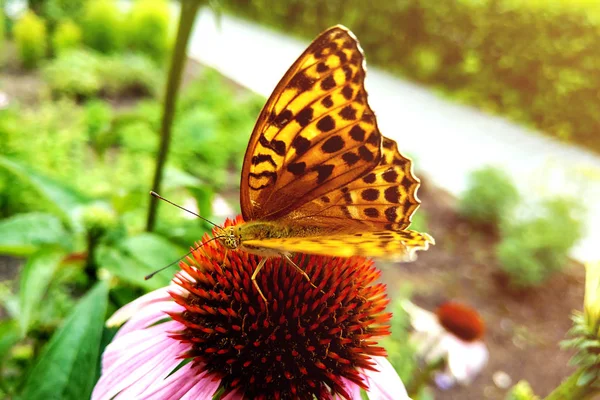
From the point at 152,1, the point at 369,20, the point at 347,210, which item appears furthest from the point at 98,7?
the point at 347,210

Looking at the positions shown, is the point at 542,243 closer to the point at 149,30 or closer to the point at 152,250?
the point at 152,250

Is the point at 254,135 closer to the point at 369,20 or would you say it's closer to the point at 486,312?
the point at 486,312

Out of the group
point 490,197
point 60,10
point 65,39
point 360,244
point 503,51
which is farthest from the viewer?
point 503,51

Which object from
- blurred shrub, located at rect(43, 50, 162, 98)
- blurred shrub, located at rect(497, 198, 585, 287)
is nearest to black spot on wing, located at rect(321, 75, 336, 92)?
blurred shrub, located at rect(497, 198, 585, 287)

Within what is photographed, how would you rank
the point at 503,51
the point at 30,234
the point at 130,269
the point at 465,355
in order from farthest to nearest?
1. the point at 503,51
2. the point at 465,355
3. the point at 30,234
4. the point at 130,269

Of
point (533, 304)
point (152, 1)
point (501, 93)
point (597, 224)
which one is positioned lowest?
point (533, 304)

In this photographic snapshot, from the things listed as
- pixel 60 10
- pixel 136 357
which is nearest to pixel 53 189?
pixel 136 357
